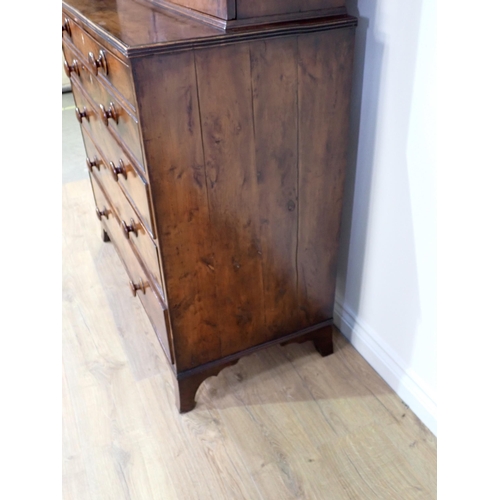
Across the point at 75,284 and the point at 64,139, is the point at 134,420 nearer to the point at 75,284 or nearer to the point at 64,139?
the point at 75,284

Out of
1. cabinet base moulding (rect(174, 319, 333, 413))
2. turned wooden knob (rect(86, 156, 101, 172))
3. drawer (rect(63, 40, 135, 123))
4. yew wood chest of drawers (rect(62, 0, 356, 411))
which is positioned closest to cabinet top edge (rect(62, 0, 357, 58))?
yew wood chest of drawers (rect(62, 0, 356, 411))

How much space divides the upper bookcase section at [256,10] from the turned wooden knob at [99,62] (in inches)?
8.8

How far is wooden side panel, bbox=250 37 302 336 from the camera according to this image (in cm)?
111

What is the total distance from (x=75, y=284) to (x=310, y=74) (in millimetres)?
1346

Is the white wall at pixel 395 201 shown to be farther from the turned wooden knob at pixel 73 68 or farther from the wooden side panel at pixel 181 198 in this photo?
the turned wooden knob at pixel 73 68

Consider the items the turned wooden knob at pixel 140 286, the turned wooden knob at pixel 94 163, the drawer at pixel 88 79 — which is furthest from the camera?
the turned wooden knob at pixel 94 163

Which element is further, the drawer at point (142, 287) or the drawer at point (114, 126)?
the drawer at point (142, 287)

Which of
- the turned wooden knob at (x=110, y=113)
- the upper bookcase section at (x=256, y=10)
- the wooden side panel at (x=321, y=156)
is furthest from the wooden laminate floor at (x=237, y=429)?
the upper bookcase section at (x=256, y=10)

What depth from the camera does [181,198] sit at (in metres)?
1.16

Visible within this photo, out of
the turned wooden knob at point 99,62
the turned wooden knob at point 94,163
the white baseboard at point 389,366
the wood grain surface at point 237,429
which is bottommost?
the wood grain surface at point 237,429

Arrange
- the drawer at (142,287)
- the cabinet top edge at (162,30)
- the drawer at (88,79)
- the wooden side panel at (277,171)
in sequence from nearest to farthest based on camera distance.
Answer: the cabinet top edge at (162,30) < the wooden side panel at (277,171) < the drawer at (88,79) < the drawer at (142,287)

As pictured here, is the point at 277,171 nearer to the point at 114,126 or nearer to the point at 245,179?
the point at 245,179

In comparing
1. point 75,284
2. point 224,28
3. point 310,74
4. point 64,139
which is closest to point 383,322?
point 310,74

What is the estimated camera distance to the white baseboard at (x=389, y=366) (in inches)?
55.0
